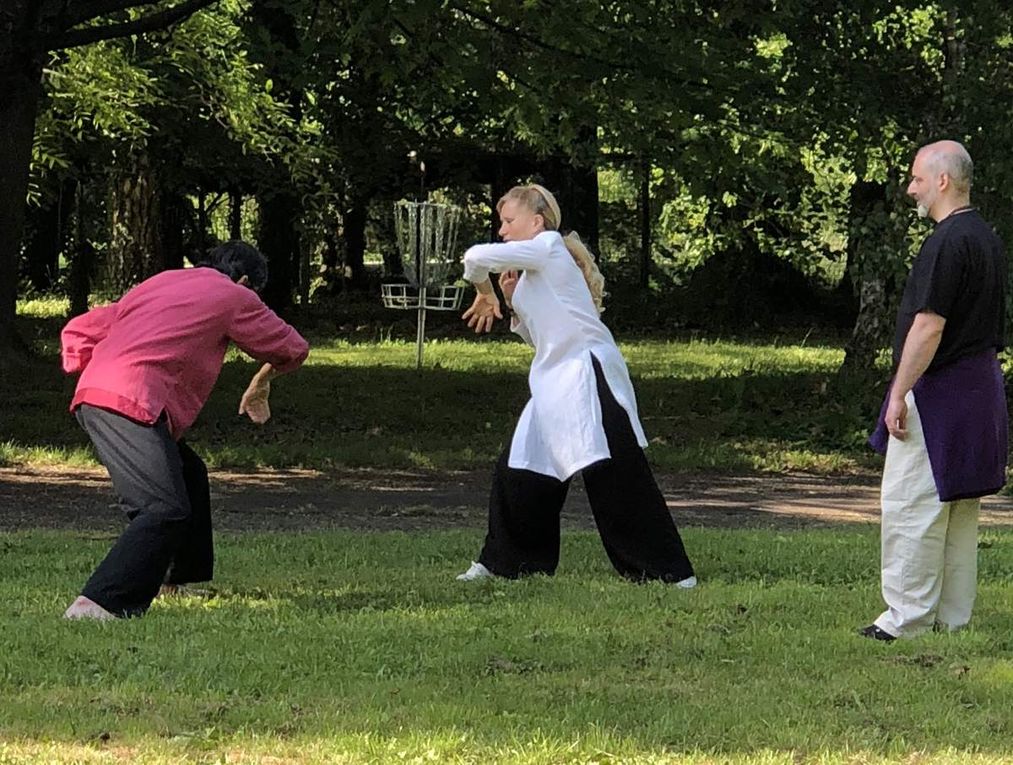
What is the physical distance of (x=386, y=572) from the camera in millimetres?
7965

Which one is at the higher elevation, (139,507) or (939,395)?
(939,395)

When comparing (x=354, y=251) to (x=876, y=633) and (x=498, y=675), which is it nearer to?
(x=876, y=633)

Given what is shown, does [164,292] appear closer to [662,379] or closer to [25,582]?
[25,582]

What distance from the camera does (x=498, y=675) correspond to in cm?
532

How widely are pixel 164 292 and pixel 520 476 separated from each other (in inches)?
77.9

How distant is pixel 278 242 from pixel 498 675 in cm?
2156

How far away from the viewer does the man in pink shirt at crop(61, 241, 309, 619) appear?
6.30 meters

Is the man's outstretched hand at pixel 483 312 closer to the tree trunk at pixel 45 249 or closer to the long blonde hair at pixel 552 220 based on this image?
the long blonde hair at pixel 552 220

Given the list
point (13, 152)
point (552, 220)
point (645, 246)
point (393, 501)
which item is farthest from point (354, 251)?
point (552, 220)

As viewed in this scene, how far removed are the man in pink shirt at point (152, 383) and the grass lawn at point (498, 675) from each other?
23 centimetres

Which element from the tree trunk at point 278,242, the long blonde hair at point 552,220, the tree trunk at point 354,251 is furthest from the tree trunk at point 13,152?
the tree trunk at point 354,251

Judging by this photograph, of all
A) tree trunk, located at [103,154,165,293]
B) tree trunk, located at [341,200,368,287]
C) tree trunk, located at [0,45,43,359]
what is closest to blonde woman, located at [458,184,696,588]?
tree trunk, located at [0,45,43,359]

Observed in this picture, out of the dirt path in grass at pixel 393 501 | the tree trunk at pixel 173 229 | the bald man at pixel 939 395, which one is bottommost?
the dirt path in grass at pixel 393 501

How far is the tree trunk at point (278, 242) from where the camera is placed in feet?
84.6
